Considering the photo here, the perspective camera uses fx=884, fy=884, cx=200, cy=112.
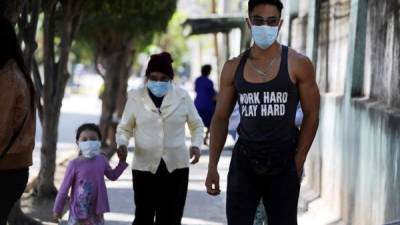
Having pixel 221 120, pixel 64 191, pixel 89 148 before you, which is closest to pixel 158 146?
pixel 89 148

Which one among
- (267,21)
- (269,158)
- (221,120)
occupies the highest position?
(267,21)

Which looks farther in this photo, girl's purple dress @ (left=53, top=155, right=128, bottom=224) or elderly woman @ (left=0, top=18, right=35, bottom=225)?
girl's purple dress @ (left=53, top=155, right=128, bottom=224)

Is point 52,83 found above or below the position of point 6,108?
below

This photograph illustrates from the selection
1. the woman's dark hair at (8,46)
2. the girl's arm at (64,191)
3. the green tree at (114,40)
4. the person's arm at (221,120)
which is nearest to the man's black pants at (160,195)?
the girl's arm at (64,191)

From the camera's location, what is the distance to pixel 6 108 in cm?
474

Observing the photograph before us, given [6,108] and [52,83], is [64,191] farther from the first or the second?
[52,83]

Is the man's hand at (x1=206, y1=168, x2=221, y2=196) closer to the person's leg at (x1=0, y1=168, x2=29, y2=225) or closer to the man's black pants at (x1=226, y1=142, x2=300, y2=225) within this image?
the man's black pants at (x1=226, y1=142, x2=300, y2=225)

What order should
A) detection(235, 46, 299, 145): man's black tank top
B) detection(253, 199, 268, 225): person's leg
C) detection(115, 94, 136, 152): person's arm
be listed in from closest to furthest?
detection(235, 46, 299, 145): man's black tank top → detection(253, 199, 268, 225): person's leg → detection(115, 94, 136, 152): person's arm

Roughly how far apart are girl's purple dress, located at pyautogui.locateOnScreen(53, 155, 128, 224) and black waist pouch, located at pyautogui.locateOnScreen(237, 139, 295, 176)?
7.51 ft

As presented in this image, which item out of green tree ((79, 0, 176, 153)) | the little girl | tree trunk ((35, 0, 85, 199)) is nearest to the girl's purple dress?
the little girl

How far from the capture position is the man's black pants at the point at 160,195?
6656mm

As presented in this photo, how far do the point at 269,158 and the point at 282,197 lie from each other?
230 millimetres

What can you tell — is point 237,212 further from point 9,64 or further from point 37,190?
point 37,190

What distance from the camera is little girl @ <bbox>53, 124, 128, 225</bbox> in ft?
22.4
